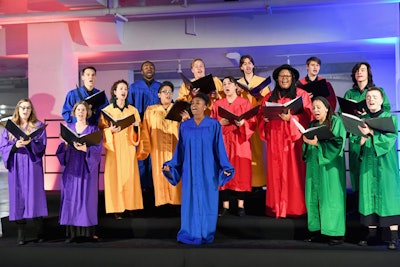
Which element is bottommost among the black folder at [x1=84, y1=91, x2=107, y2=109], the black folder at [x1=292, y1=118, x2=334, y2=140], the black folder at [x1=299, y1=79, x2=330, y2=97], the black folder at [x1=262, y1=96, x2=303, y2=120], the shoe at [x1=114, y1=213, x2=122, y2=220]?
the shoe at [x1=114, y1=213, x2=122, y2=220]

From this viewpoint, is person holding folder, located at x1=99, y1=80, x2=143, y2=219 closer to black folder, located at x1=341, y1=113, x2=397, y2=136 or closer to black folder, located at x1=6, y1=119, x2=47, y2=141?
black folder, located at x1=6, y1=119, x2=47, y2=141

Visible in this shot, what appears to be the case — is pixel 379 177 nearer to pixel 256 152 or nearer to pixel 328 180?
pixel 328 180

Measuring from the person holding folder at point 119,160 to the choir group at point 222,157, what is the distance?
1 centimetres

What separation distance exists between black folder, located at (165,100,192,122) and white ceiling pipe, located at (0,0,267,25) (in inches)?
101

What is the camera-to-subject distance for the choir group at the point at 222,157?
170 inches

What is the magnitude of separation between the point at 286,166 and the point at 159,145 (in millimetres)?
1370

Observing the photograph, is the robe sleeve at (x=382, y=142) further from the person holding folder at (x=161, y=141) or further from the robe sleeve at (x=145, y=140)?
the robe sleeve at (x=145, y=140)

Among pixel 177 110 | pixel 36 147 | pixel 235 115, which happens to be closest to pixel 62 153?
pixel 36 147

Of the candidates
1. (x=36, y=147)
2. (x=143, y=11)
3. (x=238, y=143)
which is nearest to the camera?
(x=36, y=147)

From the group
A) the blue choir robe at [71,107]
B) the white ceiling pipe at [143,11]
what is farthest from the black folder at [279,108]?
the white ceiling pipe at [143,11]

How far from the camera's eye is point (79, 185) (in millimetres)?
4660

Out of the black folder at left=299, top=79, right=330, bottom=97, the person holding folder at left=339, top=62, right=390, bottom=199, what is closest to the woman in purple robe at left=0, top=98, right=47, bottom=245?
the black folder at left=299, top=79, right=330, bottom=97

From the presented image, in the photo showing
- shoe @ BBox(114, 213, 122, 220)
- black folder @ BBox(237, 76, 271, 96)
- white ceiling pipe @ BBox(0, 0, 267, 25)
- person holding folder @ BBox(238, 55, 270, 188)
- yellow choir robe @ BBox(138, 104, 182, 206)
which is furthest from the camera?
white ceiling pipe @ BBox(0, 0, 267, 25)

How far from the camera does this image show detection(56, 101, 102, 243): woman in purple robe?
15.3 ft
